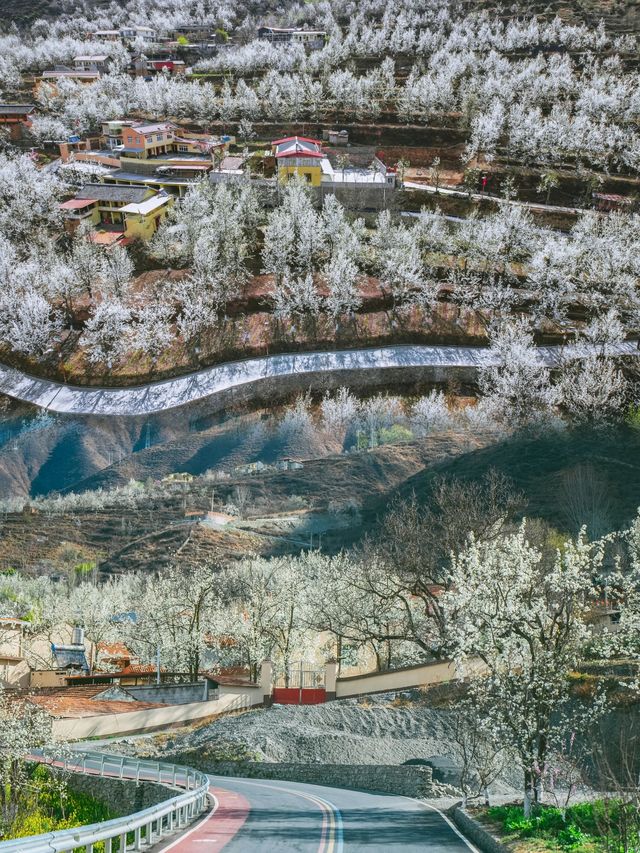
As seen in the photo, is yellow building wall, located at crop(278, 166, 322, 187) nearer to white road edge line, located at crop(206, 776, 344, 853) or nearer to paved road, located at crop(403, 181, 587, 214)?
paved road, located at crop(403, 181, 587, 214)

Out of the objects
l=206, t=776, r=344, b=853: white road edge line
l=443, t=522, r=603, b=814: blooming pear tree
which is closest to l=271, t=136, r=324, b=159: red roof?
l=206, t=776, r=344, b=853: white road edge line

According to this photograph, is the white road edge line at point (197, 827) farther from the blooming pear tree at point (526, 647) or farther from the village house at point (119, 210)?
the village house at point (119, 210)

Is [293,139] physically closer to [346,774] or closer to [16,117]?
[16,117]

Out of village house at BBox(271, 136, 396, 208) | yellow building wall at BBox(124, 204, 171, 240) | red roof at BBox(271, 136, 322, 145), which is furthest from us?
red roof at BBox(271, 136, 322, 145)

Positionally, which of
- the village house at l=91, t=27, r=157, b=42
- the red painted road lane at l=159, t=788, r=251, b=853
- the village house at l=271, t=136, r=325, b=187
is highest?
the village house at l=91, t=27, r=157, b=42

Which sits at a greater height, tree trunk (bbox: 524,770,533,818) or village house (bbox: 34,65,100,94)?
village house (bbox: 34,65,100,94)

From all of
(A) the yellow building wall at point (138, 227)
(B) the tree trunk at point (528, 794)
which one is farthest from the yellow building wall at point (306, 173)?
(B) the tree trunk at point (528, 794)
